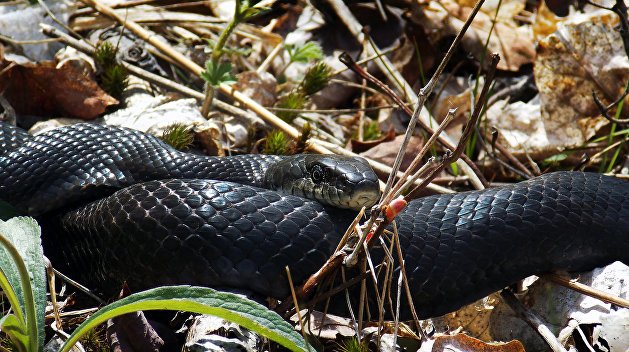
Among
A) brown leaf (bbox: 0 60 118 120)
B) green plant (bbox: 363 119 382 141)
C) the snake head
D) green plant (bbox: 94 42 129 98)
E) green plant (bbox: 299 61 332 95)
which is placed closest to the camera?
the snake head

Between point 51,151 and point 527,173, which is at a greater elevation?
point 51,151

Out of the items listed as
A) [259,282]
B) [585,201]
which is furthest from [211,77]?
[585,201]

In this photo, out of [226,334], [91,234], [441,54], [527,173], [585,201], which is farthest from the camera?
[441,54]

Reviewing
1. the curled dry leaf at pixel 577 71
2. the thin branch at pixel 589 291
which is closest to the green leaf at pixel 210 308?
the thin branch at pixel 589 291

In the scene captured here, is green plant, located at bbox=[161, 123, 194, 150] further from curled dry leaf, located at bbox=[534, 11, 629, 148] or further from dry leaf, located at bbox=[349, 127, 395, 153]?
curled dry leaf, located at bbox=[534, 11, 629, 148]

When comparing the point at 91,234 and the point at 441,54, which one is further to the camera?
the point at 441,54

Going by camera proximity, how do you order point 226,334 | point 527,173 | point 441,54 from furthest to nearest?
1. point 441,54
2. point 527,173
3. point 226,334

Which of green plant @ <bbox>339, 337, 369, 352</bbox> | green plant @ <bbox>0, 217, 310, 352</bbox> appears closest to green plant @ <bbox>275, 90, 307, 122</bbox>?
green plant @ <bbox>339, 337, 369, 352</bbox>

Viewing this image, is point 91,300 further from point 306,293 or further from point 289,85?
point 289,85
